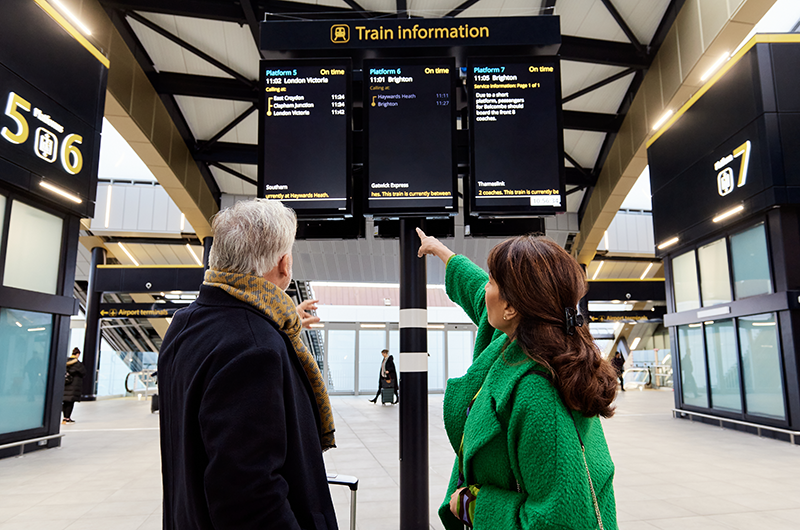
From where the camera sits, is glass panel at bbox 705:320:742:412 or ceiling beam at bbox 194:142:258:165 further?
Answer: ceiling beam at bbox 194:142:258:165

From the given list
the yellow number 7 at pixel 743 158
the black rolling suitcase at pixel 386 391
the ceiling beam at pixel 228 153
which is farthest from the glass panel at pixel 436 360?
the yellow number 7 at pixel 743 158

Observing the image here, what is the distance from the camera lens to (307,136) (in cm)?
421

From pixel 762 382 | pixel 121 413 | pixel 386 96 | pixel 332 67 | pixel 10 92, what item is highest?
pixel 10 92

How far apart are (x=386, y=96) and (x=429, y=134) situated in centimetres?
49

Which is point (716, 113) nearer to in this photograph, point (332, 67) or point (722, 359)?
point (722, 359)

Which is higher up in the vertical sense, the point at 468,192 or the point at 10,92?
the point at 10,92

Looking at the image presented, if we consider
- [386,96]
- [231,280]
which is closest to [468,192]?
[386,96]

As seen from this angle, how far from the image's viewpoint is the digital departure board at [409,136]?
12.6 feet

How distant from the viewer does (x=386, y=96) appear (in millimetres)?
4090

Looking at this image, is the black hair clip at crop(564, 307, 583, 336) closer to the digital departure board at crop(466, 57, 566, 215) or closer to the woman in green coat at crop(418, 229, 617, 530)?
the woman in green coat at crop(418, 229, 617, 530)

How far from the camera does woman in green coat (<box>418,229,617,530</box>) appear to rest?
1.17 m

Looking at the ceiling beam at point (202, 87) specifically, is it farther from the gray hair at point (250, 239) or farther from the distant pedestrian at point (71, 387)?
the gray hair at point (250, 239)

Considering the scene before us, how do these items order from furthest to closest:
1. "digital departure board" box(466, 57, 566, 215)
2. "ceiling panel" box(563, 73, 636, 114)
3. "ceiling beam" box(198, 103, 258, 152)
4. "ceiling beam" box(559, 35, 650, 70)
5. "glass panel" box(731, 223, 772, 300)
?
"ceiling beam" box(198, 103, 258, 152) < "ceiling panel" box(563, 73, 636, 114) < "ceiling beam" box(559, 35, 650, 70) < "glass panel" box(731, 223, 772, 300) < "digital departure board" box(466, 57, 566, 215)

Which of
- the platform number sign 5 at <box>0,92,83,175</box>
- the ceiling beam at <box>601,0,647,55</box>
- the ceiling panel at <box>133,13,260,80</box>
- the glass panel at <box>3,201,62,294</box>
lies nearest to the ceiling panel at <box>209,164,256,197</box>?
the ceiling panel at <box>133,13,260,80</box>
